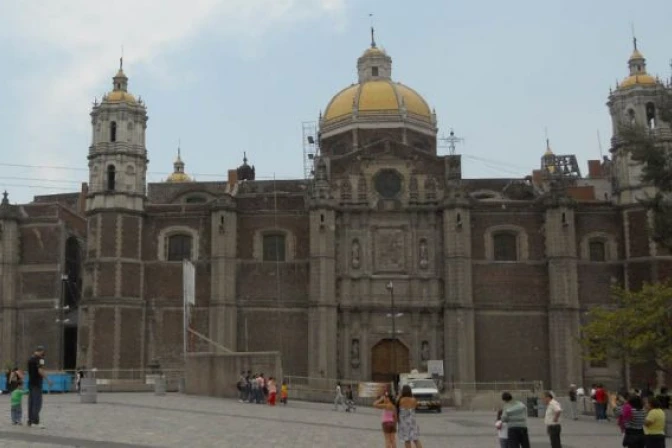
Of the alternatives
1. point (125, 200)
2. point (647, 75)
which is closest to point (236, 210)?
point (125, 200)

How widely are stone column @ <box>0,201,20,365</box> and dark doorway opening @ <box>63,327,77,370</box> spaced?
4.30 m

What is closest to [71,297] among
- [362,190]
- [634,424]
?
[362,190]

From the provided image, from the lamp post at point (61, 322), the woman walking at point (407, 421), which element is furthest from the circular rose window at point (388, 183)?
the woman walking at point (407, 421)

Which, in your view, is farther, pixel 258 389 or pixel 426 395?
pixel 426 395

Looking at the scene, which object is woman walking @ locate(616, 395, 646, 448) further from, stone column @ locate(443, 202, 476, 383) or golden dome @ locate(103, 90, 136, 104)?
golden dome @ locate(103, 90, 136, 104)

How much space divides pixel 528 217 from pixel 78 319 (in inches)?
1003

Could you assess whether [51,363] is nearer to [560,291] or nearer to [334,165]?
[334,165]

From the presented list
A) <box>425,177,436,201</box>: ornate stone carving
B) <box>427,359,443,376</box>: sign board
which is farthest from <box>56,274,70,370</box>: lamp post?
<box>425,177,436,201</box>: ornate stone carving

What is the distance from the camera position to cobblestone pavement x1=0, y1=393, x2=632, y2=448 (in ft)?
62.7

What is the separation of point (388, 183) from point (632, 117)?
14.1 metres

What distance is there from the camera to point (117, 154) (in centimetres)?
5269

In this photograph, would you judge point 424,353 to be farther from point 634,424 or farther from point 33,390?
point 634,424

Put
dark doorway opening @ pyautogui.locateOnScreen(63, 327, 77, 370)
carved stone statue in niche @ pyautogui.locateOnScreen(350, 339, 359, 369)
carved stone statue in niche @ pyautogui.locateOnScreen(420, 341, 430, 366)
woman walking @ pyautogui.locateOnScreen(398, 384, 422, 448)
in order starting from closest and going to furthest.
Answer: woman walking @ pyautogui.locateOnScreen(398, 384, 422, 448) → carved stone statue in niche @ pyautogui.locateOnScreen(350, 339, 359, 369) → carved stone statue in niche @ pyautogui.locateOnScreen(420, 341, 430, 366) → dark doorway opening @ pyautogui.locateOnScreen(63, 327, 77, 370)

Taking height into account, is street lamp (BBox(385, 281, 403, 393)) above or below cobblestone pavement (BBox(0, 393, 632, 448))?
above
